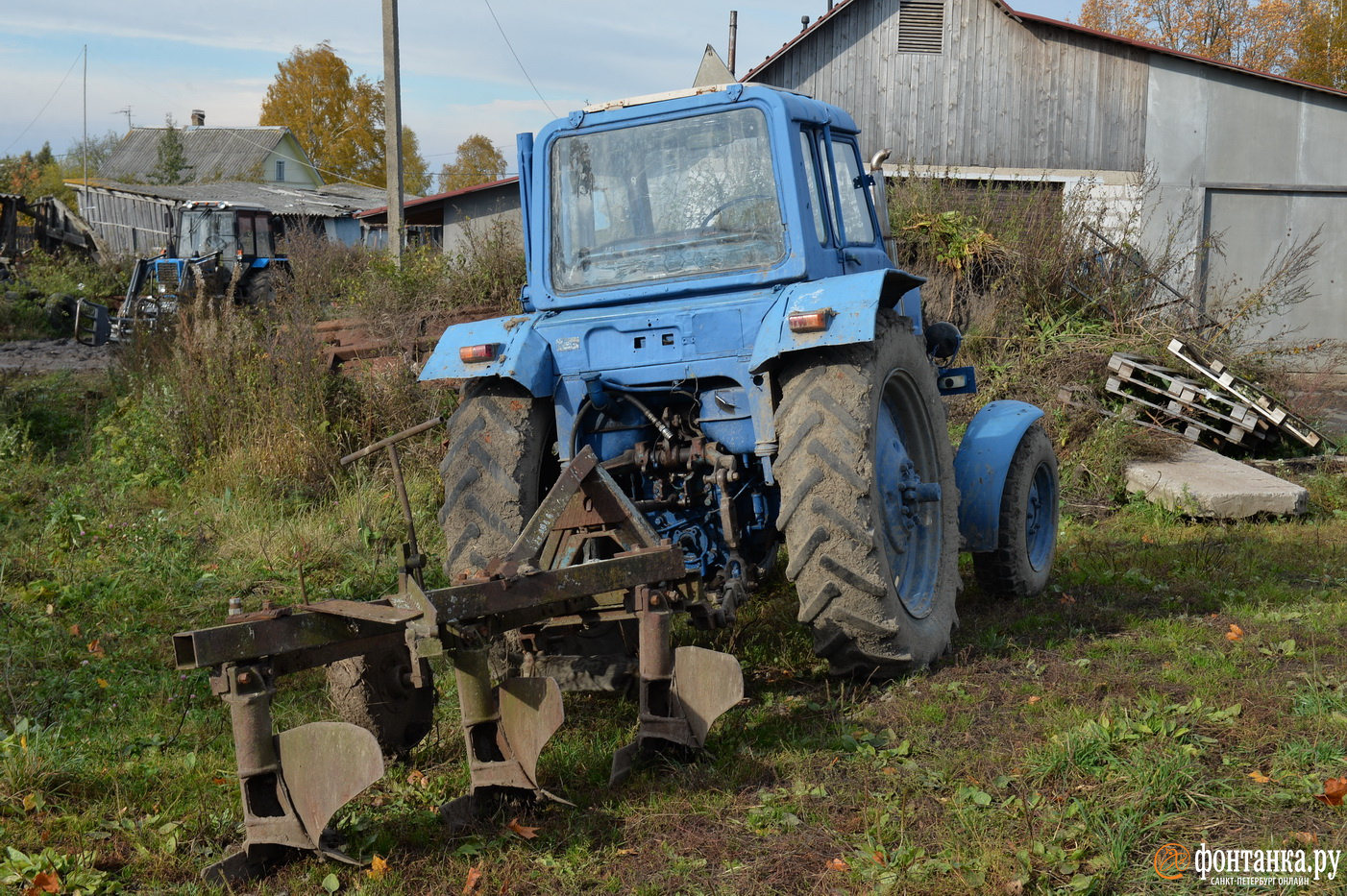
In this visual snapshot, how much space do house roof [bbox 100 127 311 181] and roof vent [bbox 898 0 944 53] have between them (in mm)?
36112

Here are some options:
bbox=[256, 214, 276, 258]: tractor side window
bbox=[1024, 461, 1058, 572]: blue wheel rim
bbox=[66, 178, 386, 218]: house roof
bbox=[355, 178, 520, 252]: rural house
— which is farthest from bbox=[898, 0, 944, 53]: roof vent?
bbox=[66, 178, 386, 218]: house roof

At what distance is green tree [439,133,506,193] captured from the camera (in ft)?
186

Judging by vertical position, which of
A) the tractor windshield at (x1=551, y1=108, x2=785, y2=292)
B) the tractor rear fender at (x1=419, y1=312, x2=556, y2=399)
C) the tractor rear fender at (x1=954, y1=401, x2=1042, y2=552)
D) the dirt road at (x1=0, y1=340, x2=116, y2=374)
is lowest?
the tractor rear fender at (x1=954, y1=401, x2=1042, y2=552)

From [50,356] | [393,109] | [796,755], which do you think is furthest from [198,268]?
[796,755]

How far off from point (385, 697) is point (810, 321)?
2000 millimetres

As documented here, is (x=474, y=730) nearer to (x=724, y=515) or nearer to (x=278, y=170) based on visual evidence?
(x=724, y=515)

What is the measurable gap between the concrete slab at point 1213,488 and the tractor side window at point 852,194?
12.5 ft

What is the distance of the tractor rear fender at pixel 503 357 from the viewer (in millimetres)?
4539

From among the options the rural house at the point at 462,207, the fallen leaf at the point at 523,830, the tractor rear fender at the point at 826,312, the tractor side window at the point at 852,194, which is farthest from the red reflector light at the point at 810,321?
the rural house at the point at 462,207

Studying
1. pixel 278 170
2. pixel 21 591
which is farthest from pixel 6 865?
pixel 278 170

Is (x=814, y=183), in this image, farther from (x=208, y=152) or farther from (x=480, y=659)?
(x=208, y=152)

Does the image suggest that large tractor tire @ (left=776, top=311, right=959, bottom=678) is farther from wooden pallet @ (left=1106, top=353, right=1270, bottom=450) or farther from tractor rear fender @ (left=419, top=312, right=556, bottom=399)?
wooden pallet @ (left=1106, top=353, right=1270, bottom=450)

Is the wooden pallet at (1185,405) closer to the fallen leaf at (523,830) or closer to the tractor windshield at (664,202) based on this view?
the tractor windshield at (664,202)

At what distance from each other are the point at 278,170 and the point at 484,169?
10.9m
